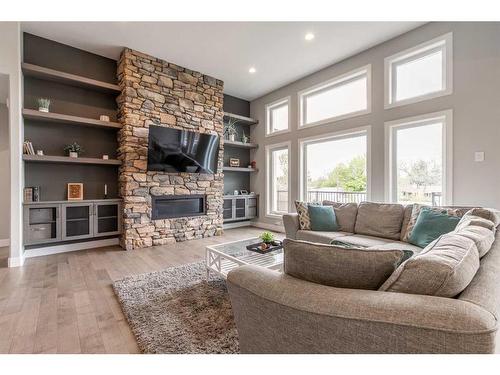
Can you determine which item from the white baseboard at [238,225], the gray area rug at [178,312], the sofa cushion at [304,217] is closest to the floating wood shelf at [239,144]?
the white baseboard at [238,225]

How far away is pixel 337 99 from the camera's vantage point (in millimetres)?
4844

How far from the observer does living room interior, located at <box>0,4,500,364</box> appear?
973mm

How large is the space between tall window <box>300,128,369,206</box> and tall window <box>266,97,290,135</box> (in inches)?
34.4

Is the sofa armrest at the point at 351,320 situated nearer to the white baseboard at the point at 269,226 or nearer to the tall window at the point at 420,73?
the tall window at the point at 420,73

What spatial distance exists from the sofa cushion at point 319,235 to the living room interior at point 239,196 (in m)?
0.04

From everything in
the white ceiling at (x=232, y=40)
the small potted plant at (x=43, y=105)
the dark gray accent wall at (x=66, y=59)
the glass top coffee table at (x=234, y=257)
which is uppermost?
the white ceiling at (x=232, y=40)

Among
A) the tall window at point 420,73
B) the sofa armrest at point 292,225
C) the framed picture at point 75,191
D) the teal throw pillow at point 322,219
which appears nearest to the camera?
the tall window at point 420,73

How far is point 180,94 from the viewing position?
15.8 feet

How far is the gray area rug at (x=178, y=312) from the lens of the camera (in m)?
1.67

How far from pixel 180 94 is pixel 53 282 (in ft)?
12.0

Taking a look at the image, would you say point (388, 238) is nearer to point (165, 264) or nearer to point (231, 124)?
point (165, 264)

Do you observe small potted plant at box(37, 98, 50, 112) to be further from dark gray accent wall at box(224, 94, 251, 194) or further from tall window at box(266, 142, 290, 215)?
tall window at box(266, 142, 290, 215)

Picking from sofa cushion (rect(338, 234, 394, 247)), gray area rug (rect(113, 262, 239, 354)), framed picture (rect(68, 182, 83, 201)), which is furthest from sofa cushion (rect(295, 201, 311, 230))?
framed picture (rect(68, 182, 83, 201))
